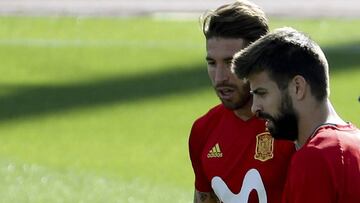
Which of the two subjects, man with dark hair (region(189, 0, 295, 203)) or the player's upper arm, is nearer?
man with dark hair (region(189, 0, 295, 203))

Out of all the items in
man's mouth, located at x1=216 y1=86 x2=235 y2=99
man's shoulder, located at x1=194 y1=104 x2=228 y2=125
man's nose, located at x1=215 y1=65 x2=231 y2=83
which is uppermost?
man's nose, located at x1=215 y1=65 x2=231 y2=83

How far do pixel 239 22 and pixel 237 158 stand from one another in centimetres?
58

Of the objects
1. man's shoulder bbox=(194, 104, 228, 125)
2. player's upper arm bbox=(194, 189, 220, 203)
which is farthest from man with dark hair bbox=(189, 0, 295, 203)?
player's upper arm bbox=(194, 189, 220, 203)

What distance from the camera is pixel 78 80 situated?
51.0 feet

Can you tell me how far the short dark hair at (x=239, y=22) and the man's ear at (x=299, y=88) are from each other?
0.91 metres

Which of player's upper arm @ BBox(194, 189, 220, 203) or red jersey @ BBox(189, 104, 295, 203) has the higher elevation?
red jersey @ BBox(189, 104, 295, 203)

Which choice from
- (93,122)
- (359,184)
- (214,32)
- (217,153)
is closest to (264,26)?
(214,32)

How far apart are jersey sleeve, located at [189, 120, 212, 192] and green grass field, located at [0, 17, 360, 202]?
457 centimetres

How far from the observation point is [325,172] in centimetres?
375

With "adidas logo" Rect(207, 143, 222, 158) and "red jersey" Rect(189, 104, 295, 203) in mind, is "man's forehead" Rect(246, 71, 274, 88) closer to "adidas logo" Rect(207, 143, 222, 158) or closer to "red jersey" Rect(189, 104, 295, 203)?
"red jersey" Rect(189, 104, 295, 203)

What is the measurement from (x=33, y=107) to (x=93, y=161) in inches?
111

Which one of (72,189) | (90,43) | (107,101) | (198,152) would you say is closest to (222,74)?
(198,152)

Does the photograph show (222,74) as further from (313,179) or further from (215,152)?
(313,179)

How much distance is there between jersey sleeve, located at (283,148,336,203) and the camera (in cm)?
375
